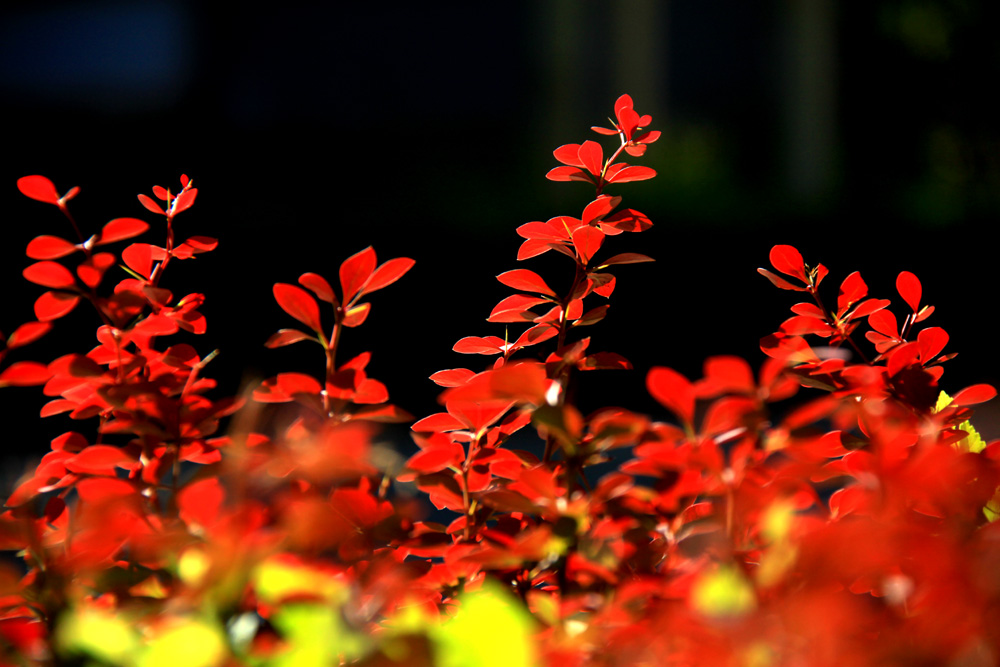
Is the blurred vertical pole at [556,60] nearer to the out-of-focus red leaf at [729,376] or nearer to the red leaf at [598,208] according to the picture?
the red leaf at [598,208]

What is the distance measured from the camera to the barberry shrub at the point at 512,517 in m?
0.44

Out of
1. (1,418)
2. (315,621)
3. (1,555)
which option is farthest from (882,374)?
(1,418)

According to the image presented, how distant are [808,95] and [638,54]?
5.61 feet

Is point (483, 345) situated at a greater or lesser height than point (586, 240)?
lesser

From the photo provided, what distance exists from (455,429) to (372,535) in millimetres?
134

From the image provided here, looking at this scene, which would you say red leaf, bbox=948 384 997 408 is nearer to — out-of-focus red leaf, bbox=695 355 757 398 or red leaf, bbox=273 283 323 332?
out-of-focus red leaf, bbox=695 355 757 398

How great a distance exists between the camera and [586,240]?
786mm

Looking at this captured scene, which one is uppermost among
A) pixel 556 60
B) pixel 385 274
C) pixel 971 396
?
pixel 385 274

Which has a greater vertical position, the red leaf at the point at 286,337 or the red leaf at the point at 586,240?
the red leaf at the point at 586,240

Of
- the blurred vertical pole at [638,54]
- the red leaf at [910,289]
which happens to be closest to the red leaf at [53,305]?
the red leaf at [910,289]

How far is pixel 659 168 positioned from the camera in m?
7.31

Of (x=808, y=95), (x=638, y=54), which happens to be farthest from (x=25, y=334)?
(x=808, y=95)

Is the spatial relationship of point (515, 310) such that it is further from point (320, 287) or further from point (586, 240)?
point (320, 287)

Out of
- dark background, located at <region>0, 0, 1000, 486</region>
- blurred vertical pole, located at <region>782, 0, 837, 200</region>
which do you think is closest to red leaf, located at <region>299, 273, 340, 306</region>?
dark background, located at <region>0, 0, 1000, 486</region>
